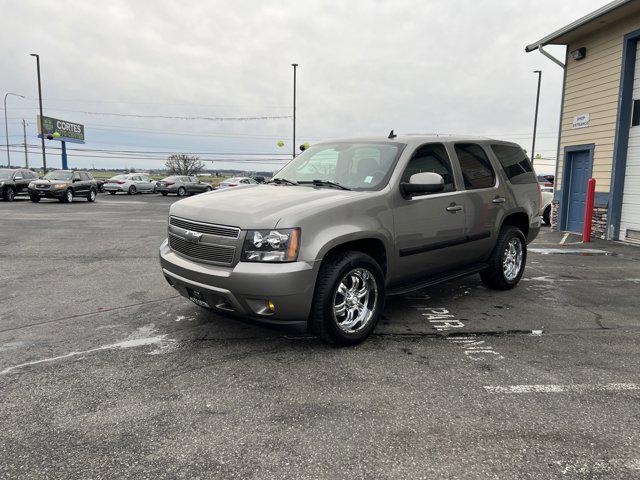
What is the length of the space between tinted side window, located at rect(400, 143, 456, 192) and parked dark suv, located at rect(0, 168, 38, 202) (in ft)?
78.9

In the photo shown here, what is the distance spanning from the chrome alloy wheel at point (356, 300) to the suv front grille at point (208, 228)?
974 millimetres

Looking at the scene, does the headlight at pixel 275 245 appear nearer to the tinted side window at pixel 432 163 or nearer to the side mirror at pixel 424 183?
the side mirror at pixel 424 183

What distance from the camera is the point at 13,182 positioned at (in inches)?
916

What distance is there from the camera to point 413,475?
94.1 inches

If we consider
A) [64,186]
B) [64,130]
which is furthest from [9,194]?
[64,130]

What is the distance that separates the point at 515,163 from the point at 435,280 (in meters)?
2.36

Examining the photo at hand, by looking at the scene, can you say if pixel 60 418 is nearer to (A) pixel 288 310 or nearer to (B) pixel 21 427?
(B) pixel 21 427

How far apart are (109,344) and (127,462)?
73.6 inches

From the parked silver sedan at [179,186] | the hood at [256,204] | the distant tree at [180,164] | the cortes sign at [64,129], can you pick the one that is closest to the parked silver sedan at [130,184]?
the parked silver sedan at [179,186]

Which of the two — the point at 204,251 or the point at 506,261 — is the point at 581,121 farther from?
the point at 204,251

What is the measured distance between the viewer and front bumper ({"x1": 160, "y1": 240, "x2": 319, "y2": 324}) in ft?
11.7

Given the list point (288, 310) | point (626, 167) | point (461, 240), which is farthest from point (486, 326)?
point (626, 167)

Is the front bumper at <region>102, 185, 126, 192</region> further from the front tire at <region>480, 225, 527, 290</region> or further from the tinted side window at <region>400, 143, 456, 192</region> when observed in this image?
the tinted side window at <region>400, 143, 456, 192</region>

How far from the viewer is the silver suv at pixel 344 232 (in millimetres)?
3643
